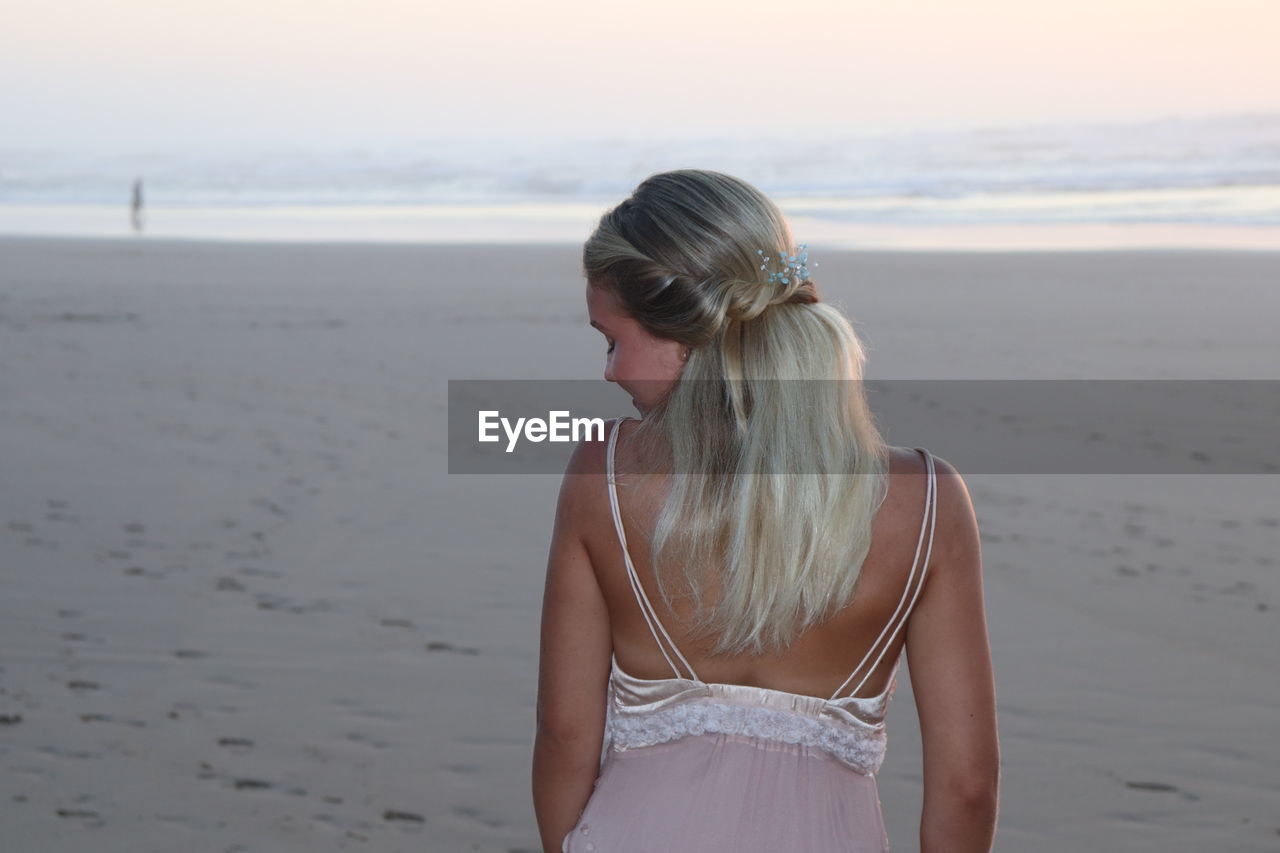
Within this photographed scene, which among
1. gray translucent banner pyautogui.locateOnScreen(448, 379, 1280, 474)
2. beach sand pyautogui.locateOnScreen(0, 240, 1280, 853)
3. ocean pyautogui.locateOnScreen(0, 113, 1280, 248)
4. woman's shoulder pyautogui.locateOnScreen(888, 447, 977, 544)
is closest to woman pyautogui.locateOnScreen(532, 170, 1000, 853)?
woman's shoulder pyautogui.locateOnScreen(888, 447, 977, 544)

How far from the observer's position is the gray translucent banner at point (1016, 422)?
8297mm

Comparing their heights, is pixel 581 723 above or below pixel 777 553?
below

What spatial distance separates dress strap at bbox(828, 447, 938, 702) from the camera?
5.98 ft

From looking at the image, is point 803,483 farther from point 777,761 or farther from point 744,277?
point 777,761

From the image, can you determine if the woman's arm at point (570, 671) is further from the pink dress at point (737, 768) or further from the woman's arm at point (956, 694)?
the woman's arm at point (956, 694)

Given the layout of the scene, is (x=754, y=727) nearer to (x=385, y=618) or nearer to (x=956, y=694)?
(x=956, y=694)

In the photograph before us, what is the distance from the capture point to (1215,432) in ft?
29.3

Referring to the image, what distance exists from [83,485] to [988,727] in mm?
6917

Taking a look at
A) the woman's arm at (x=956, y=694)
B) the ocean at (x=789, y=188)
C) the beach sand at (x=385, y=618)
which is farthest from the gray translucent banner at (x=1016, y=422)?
Result: the ocean at (x=789, y=188)

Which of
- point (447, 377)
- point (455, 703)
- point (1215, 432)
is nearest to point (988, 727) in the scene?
point (455, 703)

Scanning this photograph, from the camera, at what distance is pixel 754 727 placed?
6.32 ft

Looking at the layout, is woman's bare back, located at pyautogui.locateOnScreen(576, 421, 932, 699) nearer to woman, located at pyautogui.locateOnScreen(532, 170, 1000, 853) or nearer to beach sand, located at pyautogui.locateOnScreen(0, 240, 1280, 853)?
woman, located at pyautogui.locateOnScreen(532, 170, 1000, 853)

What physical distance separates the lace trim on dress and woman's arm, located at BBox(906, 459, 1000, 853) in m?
0.10

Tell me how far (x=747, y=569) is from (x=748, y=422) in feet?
0.65
